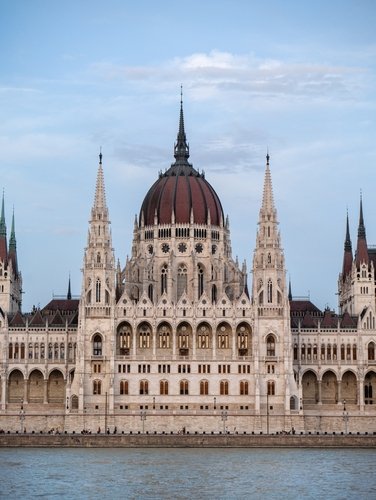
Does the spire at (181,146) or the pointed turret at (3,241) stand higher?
the spire at (181,146)

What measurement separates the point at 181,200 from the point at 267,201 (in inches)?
474

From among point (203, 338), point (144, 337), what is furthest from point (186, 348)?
point (144, 337)

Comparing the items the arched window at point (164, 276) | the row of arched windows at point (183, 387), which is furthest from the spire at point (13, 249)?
the row of arched windows at point (183, 387)

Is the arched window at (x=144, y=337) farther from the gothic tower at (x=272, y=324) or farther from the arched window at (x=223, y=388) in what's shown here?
the gothic tower at (x=272, y=324)

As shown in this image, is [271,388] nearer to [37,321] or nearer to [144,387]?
[144,387]

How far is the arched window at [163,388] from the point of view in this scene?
518ft

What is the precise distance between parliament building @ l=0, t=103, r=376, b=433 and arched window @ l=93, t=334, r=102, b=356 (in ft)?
0.52

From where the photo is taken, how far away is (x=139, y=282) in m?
172

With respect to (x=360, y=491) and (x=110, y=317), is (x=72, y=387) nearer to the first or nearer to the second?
(x=110, y=317)

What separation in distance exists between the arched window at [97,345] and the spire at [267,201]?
859 inches

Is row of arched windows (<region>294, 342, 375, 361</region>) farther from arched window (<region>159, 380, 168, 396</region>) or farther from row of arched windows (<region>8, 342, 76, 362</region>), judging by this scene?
row of arched windows (<region>8, 342, 76, 362</region>)

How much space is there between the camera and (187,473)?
11631cm

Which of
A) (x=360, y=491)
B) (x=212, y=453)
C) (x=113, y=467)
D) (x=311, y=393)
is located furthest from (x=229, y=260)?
(x=360, y=491)

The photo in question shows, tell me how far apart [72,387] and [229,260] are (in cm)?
2699
